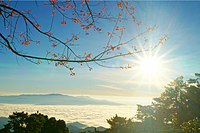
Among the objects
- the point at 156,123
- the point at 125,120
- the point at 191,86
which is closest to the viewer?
the point at 125,120

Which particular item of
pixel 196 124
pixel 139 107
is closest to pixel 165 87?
pixel 139 107

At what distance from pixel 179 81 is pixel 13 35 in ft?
110

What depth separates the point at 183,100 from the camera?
113 ft

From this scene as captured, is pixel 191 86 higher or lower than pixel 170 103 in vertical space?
higher

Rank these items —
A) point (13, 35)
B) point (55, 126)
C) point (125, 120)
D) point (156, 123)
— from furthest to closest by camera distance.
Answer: point (55, 126) < point (156, 123) < point (125, 120) < point (13, 35)

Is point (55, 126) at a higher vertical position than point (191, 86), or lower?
lower

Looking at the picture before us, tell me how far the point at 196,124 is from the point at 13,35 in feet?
43.8

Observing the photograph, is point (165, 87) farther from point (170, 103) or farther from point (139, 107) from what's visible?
point (139, 107)

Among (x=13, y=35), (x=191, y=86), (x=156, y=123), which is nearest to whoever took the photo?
(x=13, y=35)

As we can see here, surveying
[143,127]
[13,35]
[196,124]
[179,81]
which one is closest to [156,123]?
[143,127]

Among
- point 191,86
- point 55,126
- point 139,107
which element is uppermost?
point 191,86

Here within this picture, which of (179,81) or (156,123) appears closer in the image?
(156,123)

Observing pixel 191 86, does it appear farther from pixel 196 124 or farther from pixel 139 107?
pixel 196 124

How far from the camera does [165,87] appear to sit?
37.4m
